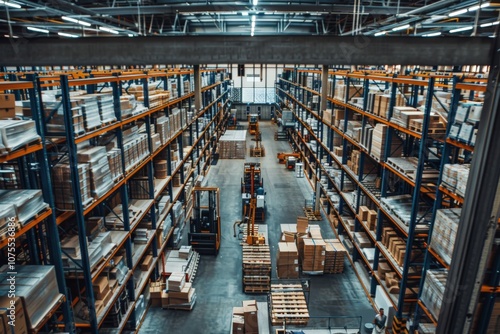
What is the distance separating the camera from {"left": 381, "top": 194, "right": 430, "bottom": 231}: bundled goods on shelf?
280 inches

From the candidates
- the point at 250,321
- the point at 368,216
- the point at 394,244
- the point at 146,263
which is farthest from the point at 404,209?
the point at 146,263

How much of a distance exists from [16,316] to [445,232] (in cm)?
650

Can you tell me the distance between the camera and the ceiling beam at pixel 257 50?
2.75 metres

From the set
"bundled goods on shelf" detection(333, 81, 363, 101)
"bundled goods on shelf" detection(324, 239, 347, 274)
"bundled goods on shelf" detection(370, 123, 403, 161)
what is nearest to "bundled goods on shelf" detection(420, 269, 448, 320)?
"bundled goods on shelf" detection(370, 123, 403, 161)

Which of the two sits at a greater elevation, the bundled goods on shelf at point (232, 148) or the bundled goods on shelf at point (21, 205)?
the bundled goods on shelf at point (21, 205)

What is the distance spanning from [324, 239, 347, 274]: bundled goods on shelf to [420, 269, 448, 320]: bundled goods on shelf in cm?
411

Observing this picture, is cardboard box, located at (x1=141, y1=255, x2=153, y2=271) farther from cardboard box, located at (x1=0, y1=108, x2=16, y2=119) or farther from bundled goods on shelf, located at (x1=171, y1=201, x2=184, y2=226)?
cardboard box, located at (x1=0, y1=108, x2=16, y2=119)

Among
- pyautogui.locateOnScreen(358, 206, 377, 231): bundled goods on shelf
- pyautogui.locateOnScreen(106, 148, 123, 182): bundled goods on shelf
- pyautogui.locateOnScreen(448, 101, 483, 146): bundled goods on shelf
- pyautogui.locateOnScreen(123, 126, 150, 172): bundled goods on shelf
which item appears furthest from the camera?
pyautogui.locateOnScreen(358, 206, 377, 231): bundled goods on shelf

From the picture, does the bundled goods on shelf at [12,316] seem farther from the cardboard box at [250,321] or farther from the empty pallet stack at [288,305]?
the empty pallet stack at [288,305]

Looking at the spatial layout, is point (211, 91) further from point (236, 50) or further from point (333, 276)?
point (236, 50)

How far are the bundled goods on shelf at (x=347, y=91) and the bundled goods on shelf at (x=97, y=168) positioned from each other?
322 inches

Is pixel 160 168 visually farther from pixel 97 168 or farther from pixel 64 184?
pixel 64 184

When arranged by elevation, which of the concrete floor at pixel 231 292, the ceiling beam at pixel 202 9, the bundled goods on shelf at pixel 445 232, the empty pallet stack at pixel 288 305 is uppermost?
the ceiling beam at pixel 202 9

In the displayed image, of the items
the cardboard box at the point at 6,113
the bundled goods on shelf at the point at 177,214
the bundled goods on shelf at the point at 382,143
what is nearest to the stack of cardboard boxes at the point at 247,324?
the bundled goods on shelf at the point at 177,214
